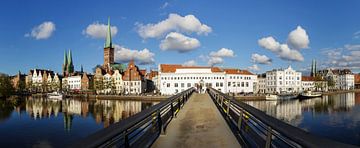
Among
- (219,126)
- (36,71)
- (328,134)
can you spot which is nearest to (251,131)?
(219,126)

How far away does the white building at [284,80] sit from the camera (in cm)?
12238

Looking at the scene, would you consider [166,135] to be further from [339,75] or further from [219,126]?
[339,75]

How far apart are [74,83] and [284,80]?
9369cm

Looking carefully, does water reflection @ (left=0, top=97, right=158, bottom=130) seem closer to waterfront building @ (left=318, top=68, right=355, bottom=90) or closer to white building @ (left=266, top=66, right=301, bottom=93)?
white building @ (left=266, top=66, right=301, bottom=93)

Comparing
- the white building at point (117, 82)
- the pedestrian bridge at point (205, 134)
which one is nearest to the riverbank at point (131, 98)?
the white building at point (117, 82)

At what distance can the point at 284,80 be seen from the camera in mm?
122750

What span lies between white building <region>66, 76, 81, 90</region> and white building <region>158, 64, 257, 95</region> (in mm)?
46318

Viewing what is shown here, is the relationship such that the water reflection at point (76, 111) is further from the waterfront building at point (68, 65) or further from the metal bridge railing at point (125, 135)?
the waterfront building at point (68, 65)

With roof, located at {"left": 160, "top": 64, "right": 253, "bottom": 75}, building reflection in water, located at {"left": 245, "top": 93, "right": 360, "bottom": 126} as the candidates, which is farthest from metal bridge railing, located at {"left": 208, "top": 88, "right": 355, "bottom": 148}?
roof, located at {"left": 160, "top": 64, "right": 253, "bottom": 75}

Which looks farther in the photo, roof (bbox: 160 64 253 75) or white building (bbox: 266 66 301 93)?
white building (bbox: 266 66 301 93)

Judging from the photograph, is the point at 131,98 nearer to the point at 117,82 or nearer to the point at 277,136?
the point at 117,82

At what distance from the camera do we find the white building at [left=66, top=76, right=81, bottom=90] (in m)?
135

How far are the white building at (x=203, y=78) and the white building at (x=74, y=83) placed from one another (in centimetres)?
4632

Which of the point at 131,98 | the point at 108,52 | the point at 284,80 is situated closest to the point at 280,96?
the point at 284,80
